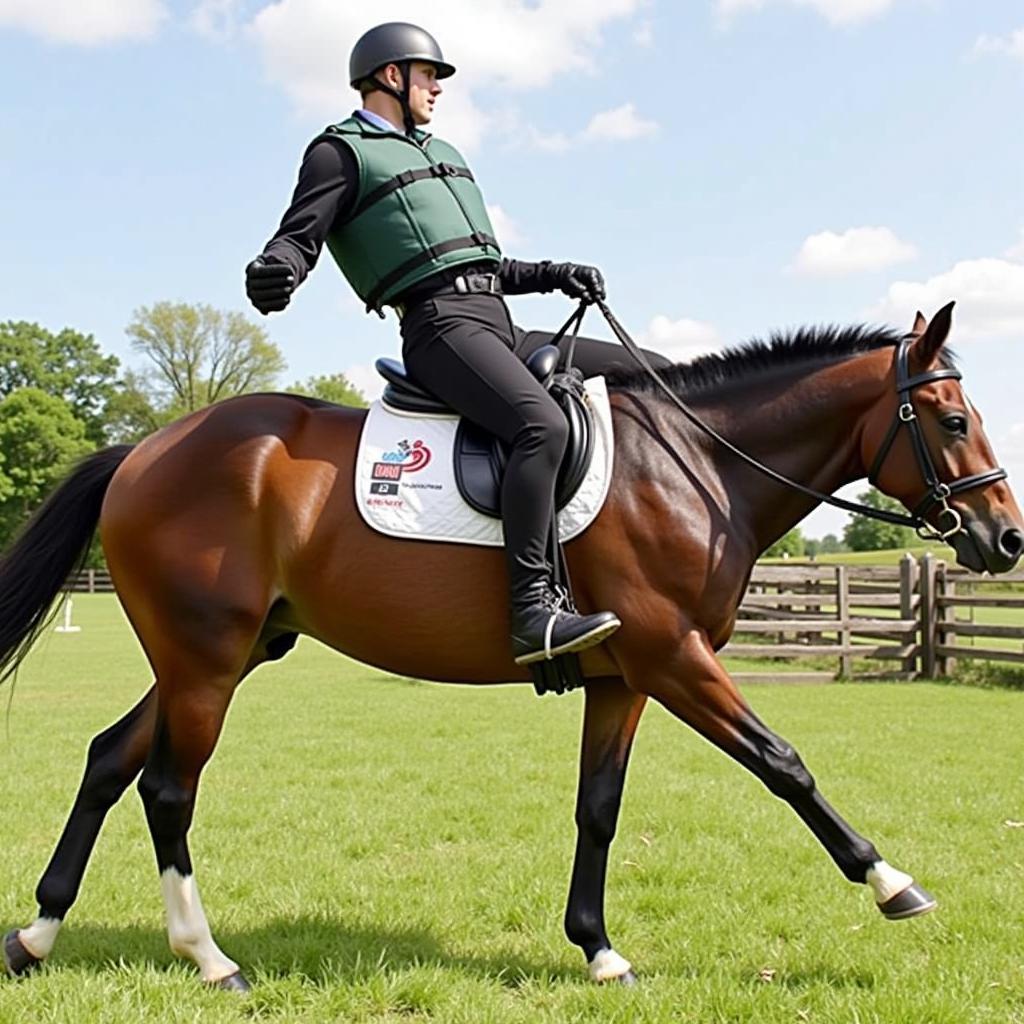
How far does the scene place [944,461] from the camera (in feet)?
14.3

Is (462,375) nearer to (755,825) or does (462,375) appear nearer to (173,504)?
(173,504)

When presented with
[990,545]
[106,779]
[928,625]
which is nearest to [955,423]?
[990,545]

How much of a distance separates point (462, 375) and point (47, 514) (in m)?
2.28

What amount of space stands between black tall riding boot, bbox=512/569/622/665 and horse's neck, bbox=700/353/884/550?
89 cm

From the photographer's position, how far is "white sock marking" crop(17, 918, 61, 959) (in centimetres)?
456

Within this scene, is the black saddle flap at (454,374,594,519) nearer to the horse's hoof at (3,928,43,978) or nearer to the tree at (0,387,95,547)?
the horse's hoof at (3,928,43,978)

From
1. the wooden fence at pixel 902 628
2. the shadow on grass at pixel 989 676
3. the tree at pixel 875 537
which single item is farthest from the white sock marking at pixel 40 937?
the tree at pixel 875 537

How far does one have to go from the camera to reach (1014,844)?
22.3 feet

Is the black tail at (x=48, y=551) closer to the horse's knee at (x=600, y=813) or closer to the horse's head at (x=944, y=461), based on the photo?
the horse's knee at (x=600, y=813)

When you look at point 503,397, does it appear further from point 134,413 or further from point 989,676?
point 134,413

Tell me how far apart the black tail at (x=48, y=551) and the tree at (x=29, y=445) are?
62885mm

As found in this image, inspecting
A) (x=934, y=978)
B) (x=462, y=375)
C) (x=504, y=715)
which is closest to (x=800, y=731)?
(x=504, y=715)

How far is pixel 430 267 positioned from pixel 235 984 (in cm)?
307

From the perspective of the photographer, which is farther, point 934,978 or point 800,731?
point 800,731
